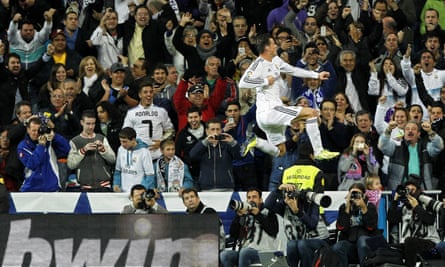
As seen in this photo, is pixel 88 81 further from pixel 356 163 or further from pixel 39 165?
pixel 356 163

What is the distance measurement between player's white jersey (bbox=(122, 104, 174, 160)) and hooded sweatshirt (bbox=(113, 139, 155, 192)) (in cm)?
106

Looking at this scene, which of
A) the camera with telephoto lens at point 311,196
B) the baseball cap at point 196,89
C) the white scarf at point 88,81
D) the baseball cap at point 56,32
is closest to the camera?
the camera with telephoto lens at point 311,196

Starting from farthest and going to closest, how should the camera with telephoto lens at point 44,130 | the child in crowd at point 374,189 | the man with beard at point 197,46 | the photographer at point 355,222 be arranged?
the man with beard at point 197,46, the camera with telephoto lens at point 44,130, the child in crowd at point 374,189, the photographer at point 355,222

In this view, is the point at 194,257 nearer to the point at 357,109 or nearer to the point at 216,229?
the point at 216,229

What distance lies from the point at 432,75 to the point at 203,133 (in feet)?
13.7

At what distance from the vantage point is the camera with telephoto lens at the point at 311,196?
17.2 m

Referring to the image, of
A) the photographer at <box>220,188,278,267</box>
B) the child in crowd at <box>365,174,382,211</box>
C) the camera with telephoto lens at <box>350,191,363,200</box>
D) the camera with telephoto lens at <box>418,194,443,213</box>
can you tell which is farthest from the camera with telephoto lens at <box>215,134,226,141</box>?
the camera with telephoto lens at <box>418,194,443,213</box>

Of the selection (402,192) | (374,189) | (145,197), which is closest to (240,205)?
(145,197)

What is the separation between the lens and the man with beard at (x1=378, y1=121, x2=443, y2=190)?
64.2 ft

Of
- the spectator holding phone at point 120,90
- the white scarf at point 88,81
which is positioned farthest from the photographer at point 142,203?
the white scarf at point 88,81

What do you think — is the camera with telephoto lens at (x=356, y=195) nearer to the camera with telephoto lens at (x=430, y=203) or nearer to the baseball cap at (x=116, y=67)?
the camera with telephoto lens at (x=430, y=203)

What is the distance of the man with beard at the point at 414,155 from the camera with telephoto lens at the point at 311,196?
2.31 metres

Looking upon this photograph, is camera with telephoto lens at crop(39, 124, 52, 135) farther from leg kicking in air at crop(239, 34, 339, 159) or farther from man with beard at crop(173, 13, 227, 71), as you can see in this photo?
man with beard at crop(173, 13, 227, 71)

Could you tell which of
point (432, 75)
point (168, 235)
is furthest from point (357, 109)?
point (168, 235)
